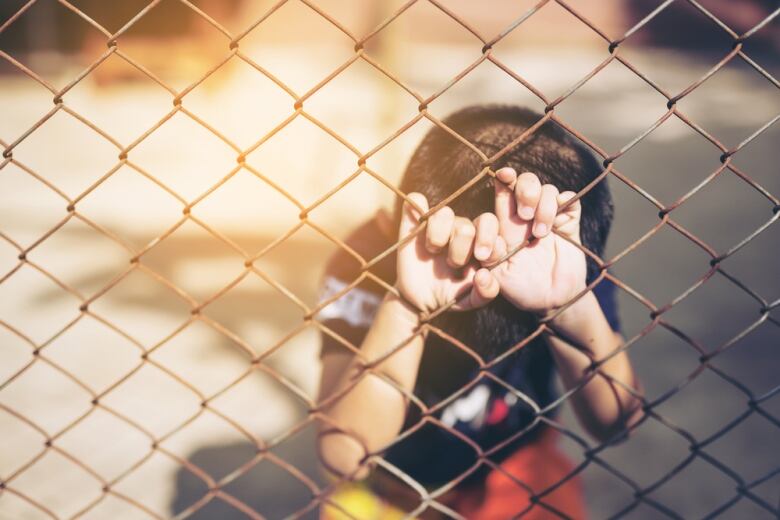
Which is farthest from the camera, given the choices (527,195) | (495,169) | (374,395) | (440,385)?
(440,385)

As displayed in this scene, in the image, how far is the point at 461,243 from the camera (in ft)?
3.00

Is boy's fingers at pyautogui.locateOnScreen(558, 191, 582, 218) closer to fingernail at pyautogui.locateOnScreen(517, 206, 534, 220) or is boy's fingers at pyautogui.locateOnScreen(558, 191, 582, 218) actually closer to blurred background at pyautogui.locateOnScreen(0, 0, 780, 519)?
fingernail at pyautogui.locateOnScreen(517, 206, 534, 220)

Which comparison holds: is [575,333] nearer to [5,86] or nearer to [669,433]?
[669,433]

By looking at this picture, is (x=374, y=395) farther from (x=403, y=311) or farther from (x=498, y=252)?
(x=498, y=252)

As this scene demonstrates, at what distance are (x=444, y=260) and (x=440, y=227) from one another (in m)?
0.09

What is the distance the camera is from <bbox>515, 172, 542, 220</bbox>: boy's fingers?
90 cm

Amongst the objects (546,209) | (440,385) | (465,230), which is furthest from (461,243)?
(440,385)

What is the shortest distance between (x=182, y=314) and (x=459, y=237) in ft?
6.88

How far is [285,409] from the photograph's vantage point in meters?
2.28

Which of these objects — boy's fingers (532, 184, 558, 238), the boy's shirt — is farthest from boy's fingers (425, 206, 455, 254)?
the boy's shirt

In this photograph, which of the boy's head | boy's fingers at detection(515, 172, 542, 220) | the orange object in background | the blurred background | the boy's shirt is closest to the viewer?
boy's fingers at detection(515, 172, 542, 220)

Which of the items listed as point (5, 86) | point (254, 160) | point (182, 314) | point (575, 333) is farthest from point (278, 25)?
point (575, 333)

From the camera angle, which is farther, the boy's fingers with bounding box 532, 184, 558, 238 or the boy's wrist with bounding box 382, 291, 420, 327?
the boy's wrist with bounding box 382, 291, 420, 327

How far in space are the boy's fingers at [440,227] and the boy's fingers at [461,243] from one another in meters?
0.01
